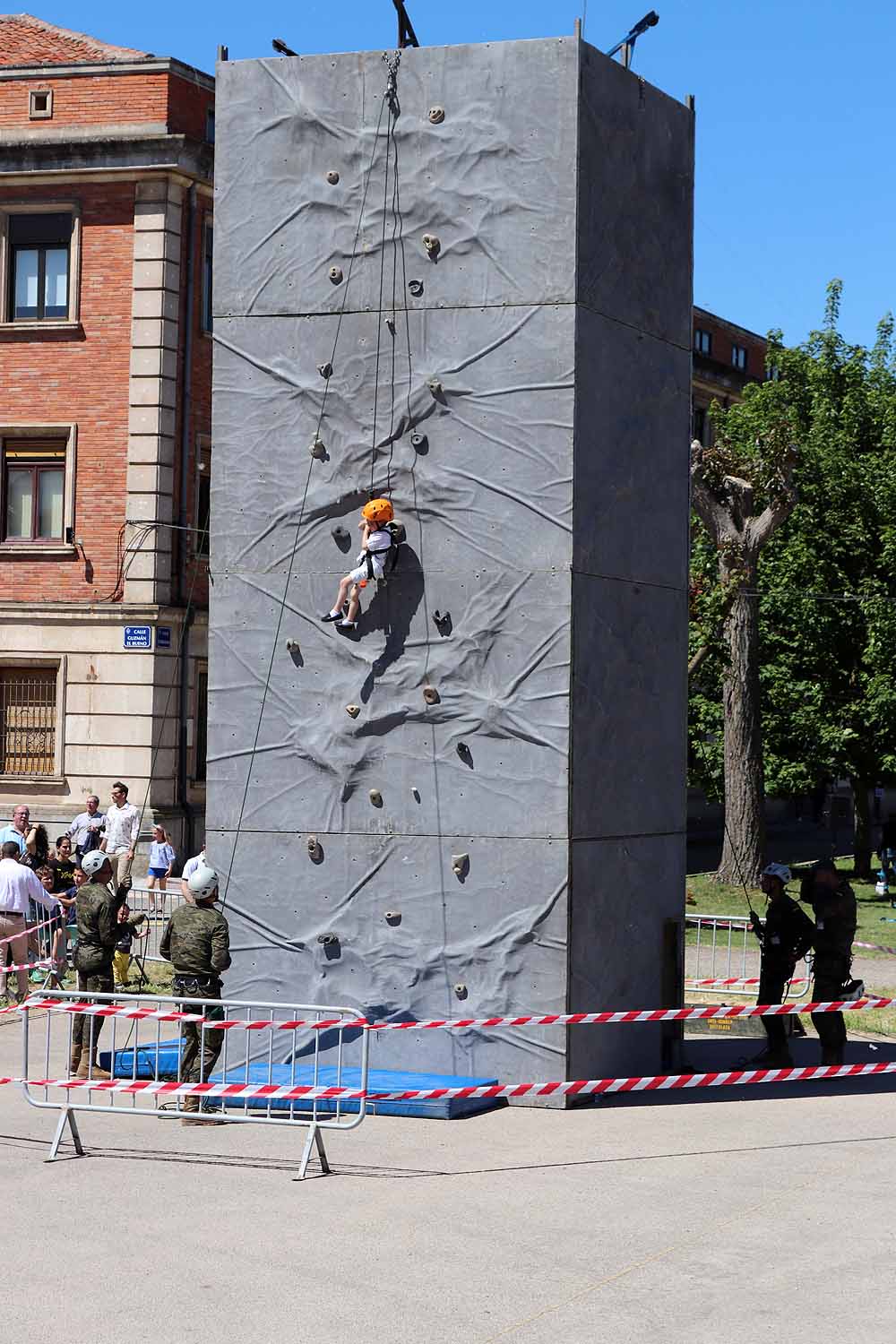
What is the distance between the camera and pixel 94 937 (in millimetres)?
13320

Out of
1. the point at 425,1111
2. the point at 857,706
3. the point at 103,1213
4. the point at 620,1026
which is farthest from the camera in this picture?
the point at 857,706

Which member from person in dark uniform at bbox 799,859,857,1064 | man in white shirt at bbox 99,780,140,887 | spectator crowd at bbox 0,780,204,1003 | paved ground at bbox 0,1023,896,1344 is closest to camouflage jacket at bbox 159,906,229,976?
spectator crowd at bbox 0,780,204,1003

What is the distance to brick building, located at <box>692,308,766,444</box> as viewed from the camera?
5409 cm

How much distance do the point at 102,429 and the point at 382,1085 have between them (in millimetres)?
19389

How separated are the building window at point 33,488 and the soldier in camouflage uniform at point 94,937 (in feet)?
57.3

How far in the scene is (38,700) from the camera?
29797 millimetres

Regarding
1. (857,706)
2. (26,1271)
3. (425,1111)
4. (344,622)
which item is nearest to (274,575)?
(344,622)

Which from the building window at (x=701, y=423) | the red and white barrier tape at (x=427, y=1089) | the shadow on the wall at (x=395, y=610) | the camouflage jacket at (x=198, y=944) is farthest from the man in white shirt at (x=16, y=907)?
the building window at (x=701, y=423)

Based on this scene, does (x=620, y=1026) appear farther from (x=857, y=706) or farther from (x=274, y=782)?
(x=857, y=706)

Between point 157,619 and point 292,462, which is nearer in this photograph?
point 292,462

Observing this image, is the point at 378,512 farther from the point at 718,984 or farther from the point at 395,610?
the point at 718,984

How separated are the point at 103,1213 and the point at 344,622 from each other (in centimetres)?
521

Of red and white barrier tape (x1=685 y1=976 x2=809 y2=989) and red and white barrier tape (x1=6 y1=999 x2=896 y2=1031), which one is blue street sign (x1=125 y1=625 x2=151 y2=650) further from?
red and white barrier tape (x1=6 y1=999 x2=896 y2=1031)

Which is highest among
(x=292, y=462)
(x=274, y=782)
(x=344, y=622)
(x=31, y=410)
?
(x=31, y=410)
